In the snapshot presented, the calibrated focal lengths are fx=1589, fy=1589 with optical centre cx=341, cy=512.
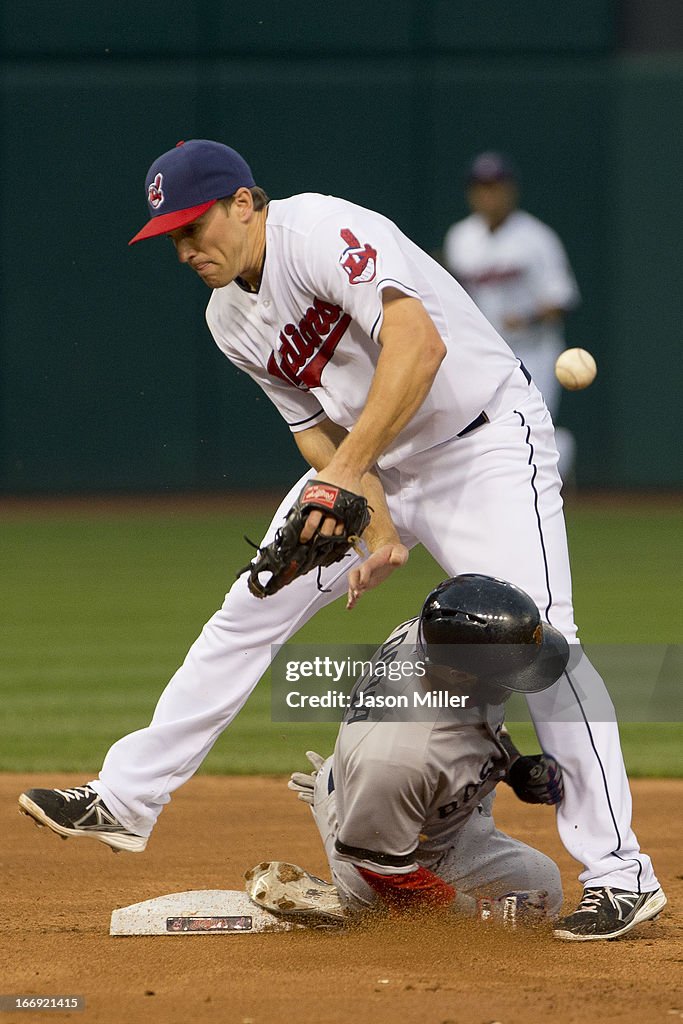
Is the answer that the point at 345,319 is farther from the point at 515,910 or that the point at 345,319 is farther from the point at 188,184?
the point at 515,910

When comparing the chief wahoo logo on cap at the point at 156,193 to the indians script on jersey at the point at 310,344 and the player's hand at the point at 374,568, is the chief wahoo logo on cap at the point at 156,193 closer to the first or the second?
the indians script on jersey at the point at 310,344

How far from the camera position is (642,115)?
14.5m

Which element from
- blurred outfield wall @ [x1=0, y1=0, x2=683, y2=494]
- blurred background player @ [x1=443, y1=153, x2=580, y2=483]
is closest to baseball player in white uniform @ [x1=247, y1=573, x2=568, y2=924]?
blurred background player @ [x1=443, y1=153, x2=580, y2=483]

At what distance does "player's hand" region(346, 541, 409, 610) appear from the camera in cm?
362

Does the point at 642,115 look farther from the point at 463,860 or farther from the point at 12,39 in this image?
the point at 463,860

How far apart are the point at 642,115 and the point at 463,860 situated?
471 inches

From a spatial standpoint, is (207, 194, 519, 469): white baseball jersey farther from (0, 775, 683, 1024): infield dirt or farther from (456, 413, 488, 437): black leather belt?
(0, 775, 683, 1024): infield dirt

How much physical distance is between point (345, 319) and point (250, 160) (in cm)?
1140

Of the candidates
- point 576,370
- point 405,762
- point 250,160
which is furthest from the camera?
point 250,160

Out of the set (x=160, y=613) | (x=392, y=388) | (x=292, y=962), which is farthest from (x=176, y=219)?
(x=160, y=613)

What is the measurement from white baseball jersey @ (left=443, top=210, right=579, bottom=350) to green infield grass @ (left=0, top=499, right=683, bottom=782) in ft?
5.64

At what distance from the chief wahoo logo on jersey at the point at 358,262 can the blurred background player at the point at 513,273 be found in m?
7.12

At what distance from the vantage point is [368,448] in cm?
348

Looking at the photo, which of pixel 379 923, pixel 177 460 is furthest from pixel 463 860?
pixel 177 460
